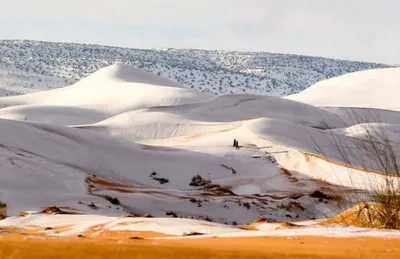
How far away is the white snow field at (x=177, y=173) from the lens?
13242mm

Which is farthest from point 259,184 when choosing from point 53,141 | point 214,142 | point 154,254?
point 154,254

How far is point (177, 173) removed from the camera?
2394cm

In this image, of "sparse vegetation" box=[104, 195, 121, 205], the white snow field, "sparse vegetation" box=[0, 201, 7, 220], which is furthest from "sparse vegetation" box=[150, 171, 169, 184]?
"sparse vegetation" box=[0, 201, 7, 220]

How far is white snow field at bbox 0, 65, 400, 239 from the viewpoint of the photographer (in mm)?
13242

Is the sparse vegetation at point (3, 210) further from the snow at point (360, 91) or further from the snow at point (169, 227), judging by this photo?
the snow at point (360, 91)

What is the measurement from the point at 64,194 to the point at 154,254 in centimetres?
1256

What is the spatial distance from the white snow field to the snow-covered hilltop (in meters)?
66.8

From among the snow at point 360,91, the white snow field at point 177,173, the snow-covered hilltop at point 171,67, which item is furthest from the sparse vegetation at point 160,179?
the snow-covered hilltop at point 171,67

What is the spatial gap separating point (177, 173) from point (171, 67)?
98056 mm

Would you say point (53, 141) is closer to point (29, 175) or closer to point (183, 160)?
point (183, 160)

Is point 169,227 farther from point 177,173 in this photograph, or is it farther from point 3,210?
point 177,173

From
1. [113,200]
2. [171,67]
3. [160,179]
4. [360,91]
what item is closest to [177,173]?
[160,179]

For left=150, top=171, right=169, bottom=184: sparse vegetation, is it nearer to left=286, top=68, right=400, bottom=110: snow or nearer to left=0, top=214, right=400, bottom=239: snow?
left=0, top=214, right=400, bottom=239: snow

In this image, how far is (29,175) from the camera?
1795 cm
